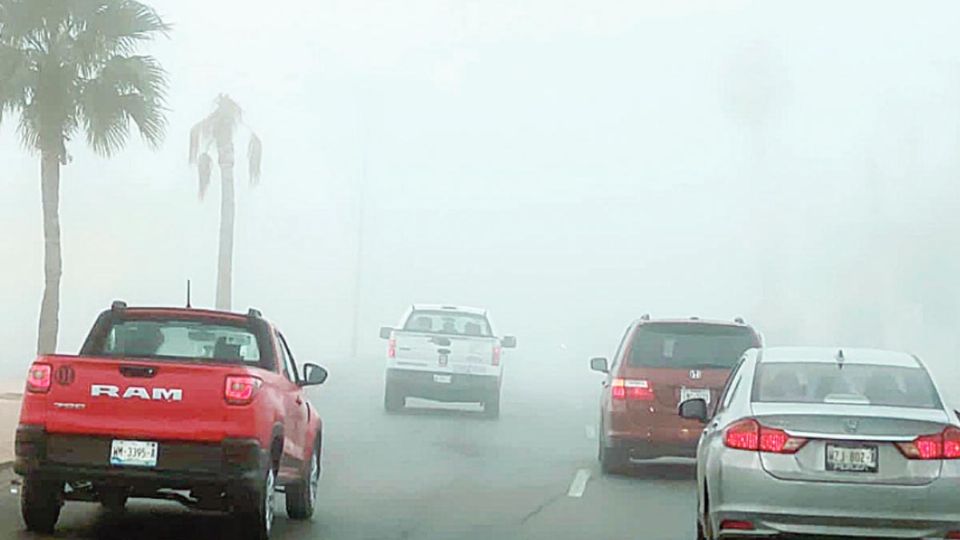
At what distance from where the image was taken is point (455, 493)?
17.4 metres

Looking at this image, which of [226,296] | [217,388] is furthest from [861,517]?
[226,296]

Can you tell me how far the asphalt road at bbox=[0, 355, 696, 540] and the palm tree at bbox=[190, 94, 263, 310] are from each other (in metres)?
17.5

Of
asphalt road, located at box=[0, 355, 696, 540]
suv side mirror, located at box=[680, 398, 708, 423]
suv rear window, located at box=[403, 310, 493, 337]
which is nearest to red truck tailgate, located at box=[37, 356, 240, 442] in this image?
asphalt road, located at box=[0, 355, 696, 540]

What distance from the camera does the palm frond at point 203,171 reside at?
47344 mm

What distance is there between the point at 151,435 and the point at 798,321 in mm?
81882

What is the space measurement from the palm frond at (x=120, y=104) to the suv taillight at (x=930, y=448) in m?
20.4

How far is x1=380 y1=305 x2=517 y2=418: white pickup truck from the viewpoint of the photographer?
29359 millimetres

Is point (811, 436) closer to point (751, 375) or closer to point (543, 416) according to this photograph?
point (751, 375)

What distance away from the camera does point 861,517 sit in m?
10.5

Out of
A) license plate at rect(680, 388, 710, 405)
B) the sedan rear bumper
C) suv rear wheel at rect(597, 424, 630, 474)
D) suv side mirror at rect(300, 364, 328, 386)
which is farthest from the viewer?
suv rear wheel at rect(597, 424, 630, 474)

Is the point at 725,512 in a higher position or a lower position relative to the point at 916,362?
lower

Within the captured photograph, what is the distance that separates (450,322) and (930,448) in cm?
2064

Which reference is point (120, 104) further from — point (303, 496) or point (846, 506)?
point (846, 506)

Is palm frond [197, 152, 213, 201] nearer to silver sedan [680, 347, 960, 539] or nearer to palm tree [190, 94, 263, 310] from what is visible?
palm tree [190, 94, 263, 310]
